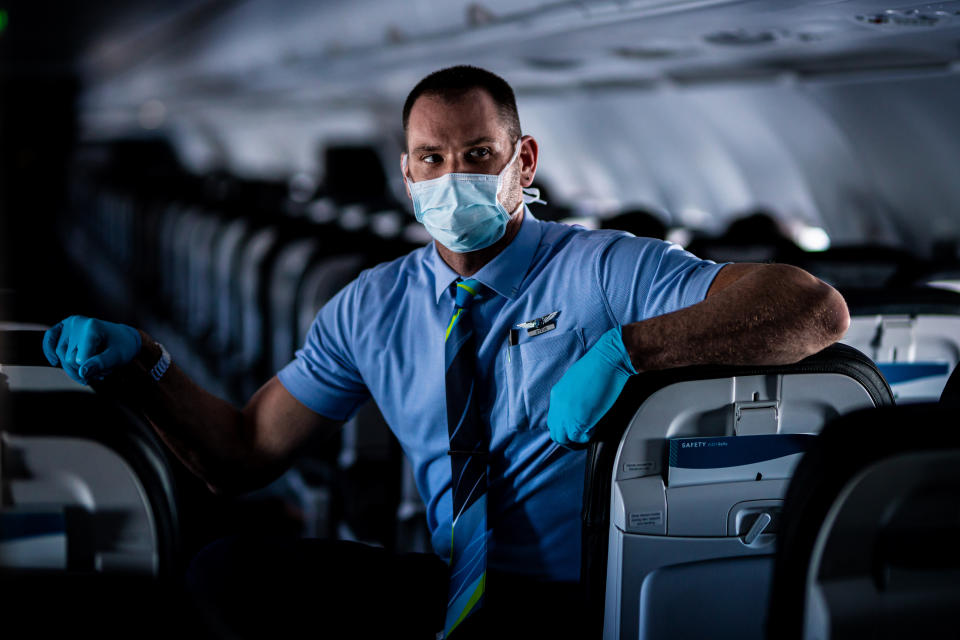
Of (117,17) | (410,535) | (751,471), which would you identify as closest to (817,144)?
(410,535)

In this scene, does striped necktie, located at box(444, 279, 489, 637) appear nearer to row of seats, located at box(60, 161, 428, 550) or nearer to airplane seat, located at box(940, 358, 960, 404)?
row of seats, located at box(60, 161, 428, 550)

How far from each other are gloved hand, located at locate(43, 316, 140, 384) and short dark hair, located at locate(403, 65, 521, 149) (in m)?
0.84

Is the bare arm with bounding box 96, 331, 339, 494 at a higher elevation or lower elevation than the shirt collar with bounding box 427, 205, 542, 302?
lower

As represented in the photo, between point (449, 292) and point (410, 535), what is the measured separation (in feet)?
4.74

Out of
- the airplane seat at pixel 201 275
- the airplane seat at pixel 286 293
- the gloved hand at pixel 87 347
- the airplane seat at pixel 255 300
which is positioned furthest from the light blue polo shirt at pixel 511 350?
the airplane seat at pixel 201 275

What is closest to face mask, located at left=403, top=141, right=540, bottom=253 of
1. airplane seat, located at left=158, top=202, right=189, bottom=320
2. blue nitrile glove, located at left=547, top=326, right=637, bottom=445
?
blue nitrile glove, located at left=547, top=326, right=637, bottom=445

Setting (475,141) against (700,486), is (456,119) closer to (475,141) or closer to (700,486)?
(475,141)

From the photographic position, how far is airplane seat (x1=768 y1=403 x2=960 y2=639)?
1.31 m

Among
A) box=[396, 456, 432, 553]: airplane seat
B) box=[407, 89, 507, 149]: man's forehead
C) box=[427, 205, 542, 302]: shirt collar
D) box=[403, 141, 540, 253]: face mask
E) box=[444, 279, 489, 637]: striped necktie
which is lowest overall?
box=[396, 456, 432, 553]: airplane seat

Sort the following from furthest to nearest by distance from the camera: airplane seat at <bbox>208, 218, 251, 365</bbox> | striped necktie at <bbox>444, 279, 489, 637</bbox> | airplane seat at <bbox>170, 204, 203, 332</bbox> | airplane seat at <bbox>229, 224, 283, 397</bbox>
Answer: airplane seat at <bbox>170, 204, 203, 332</bbox>, airplane seat at <bbox>208, 218, 251, 365</bbox>, airplane seat at <bbox>229, 224, 283, 397</bbox>, striped necktie at <bbox>444, 279, 489, 637</bbox>

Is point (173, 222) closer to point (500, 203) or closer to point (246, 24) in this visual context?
point (246, 24)

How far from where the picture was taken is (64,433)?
1.69 meters

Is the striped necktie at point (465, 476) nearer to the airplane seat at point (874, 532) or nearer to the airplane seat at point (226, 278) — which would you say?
the airplane seat at point (874, 532)

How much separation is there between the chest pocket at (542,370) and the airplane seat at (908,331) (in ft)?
2.20
